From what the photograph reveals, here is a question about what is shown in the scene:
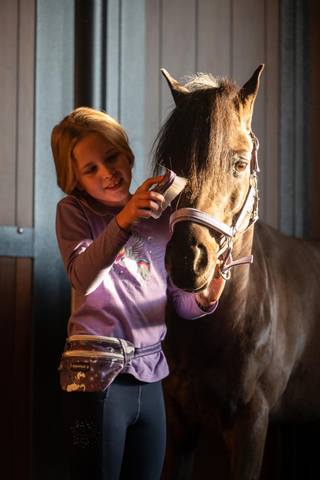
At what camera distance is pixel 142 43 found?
5.13 feet

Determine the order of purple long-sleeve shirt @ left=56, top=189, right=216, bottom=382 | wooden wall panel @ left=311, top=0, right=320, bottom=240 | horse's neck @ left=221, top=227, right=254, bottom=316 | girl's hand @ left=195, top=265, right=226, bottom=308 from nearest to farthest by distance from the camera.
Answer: purple long-sleeve shirt @ left=56, top=189, right=216, bottom=382
girl's hand @ left=195, top=265, right=226, bottom=308
horse's neck @ left=221, top=227, right=254, bottom=316
wooden wall panel @ left=311, top=0, right=320, bottom=240

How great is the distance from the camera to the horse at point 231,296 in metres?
0.86

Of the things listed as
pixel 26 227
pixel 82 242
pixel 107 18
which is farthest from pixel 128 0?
pixel 82 242

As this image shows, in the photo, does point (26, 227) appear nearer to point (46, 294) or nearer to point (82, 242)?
point (46, 294)

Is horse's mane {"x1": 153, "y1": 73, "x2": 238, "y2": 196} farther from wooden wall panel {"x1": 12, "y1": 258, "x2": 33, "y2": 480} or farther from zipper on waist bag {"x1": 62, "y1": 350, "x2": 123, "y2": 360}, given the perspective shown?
wooden wall panel {"x1": 12, "y1": 258, "x2": 33, "y2": 480}

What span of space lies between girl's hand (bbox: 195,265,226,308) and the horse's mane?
209 mm

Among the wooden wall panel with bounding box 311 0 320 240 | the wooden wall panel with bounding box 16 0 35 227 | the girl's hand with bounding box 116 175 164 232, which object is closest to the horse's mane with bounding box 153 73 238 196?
the girl's hand with bounding box 116 175 164 232

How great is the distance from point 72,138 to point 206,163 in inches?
9.9

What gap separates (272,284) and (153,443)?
1.75ft

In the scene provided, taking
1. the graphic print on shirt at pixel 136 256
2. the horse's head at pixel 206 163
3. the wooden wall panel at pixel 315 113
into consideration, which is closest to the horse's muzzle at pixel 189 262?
the horse's head at pixel 206 163

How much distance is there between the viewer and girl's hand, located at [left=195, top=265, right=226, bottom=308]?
0.97 meters

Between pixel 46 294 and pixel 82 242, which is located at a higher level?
pixel 82 242

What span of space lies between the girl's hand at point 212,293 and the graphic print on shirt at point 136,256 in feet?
0.40

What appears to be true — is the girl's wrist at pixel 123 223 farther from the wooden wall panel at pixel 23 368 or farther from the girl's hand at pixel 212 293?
the wooden wall panel at pixel 23 368
